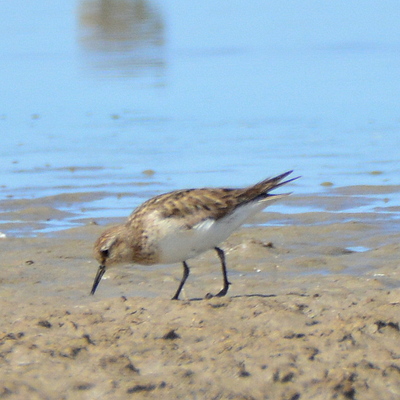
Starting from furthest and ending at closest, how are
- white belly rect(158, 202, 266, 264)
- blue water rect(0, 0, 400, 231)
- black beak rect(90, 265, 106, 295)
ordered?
blue water rect(0, 0, 400, 231)
black beak rect(90, 265, 106, 295)
white belly rect(158, 202, 266, 264)

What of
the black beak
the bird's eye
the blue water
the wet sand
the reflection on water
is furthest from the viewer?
the reflection on water

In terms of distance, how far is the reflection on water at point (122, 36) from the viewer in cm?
2100

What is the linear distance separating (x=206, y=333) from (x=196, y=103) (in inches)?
457

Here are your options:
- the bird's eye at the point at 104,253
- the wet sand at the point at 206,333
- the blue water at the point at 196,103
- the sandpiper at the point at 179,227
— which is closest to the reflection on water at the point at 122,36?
the blue water at the point at 196,103

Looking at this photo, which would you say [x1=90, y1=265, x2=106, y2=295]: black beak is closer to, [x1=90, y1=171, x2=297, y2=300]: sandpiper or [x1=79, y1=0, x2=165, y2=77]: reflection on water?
[x1=90, y1=171, x2=297, y2=300]: sandpiper

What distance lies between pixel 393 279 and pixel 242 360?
9.00 feet

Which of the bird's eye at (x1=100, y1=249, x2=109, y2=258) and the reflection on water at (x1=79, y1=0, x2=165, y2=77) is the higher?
the reflection on water at (x1=79, y1=0, x2=165, y2=77)

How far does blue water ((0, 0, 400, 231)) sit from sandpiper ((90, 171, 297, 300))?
378 cm

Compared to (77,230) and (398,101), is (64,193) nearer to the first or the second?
(77,230)

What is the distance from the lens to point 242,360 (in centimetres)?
500

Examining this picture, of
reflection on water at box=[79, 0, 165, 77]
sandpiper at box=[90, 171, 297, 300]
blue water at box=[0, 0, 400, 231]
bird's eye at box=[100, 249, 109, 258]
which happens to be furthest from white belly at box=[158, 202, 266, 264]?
reflection on water at box=[79, 0, 165, 77]

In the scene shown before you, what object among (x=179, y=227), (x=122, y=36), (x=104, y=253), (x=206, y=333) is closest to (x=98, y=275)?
(x=104, y=253)

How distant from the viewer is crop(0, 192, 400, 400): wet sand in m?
4.76

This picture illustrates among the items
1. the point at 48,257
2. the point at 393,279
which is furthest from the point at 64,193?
the point at 393,279
